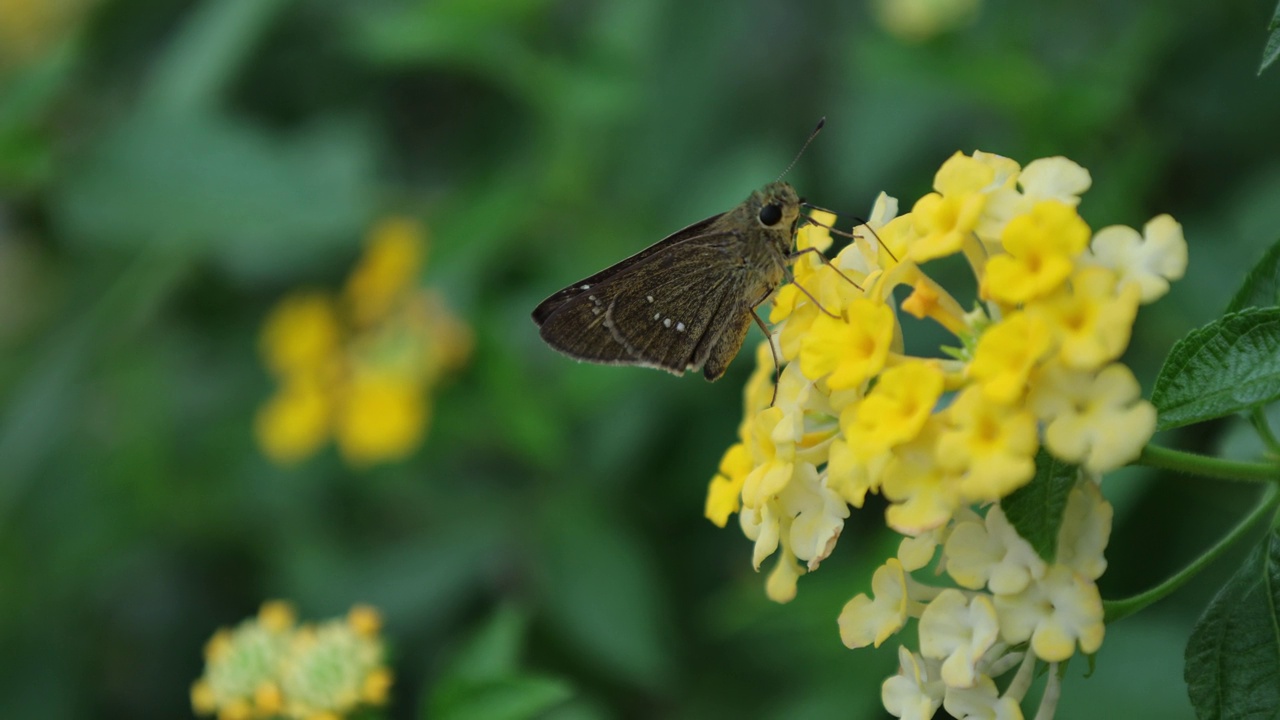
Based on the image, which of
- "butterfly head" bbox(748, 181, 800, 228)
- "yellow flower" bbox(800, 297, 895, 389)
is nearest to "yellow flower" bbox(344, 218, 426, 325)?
"butterfly head" bbox(748, 181, 800, 228)

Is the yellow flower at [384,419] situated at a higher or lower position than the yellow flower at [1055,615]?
higher

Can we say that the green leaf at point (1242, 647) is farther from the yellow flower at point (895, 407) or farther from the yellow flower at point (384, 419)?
the yellow flower at point (384, 419)

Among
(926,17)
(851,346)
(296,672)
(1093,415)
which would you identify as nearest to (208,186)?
(296,672)

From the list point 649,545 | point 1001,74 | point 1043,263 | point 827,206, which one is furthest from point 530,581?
point 1043,263

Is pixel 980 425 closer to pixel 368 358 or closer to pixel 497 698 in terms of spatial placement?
pixel 497 698

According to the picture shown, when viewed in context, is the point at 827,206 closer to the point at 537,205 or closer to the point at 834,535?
the point at 537,205

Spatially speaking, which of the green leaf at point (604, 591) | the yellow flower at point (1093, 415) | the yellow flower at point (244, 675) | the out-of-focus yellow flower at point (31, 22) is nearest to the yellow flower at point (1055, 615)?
the yellow flower at point (1093, 415)
